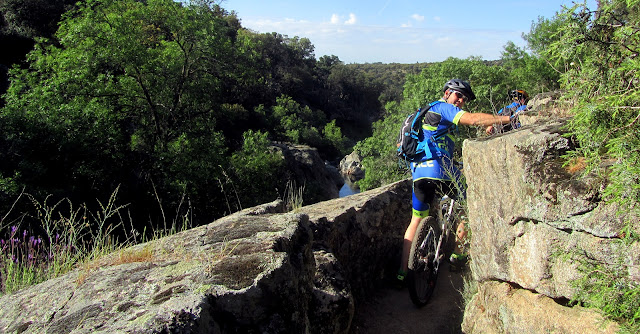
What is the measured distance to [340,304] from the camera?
309 centimetres

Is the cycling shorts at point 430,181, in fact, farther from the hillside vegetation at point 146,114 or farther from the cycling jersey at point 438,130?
the hillside vegetation at point 146,114

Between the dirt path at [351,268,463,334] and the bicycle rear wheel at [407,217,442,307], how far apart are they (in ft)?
0.49

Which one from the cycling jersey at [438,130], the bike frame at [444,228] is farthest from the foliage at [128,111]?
the cycling jersey at [438,130]

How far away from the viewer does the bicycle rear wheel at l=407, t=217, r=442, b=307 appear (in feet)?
13.0

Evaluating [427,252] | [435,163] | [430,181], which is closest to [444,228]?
[427,252]

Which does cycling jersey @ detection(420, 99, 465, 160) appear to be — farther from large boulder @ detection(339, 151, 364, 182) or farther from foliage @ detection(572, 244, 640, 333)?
large boulder @ detection(339, 151, 364, 182)

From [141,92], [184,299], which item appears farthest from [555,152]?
[141,92]

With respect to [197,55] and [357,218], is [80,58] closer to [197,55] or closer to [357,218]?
[197,55]

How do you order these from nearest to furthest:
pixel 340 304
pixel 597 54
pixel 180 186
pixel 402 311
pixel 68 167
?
pixel 597 54
pixel 340 304
pixel 402 311
pixel 68 167
pixel 180 186

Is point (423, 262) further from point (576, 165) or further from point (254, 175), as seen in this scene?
point (254, 175)

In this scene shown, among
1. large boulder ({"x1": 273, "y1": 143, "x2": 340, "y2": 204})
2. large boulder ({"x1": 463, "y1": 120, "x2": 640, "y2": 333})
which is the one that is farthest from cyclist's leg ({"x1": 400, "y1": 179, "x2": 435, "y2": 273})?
large boulder ({"x1": 273, "y1": 143, "x2": 340, "y2": 204})

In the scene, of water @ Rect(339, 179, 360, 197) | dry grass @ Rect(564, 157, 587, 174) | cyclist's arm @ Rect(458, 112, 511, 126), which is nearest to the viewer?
dry grass @ Rect(564, 157, 587, 174)

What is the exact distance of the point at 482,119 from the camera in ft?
11.3

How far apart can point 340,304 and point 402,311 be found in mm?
1410
